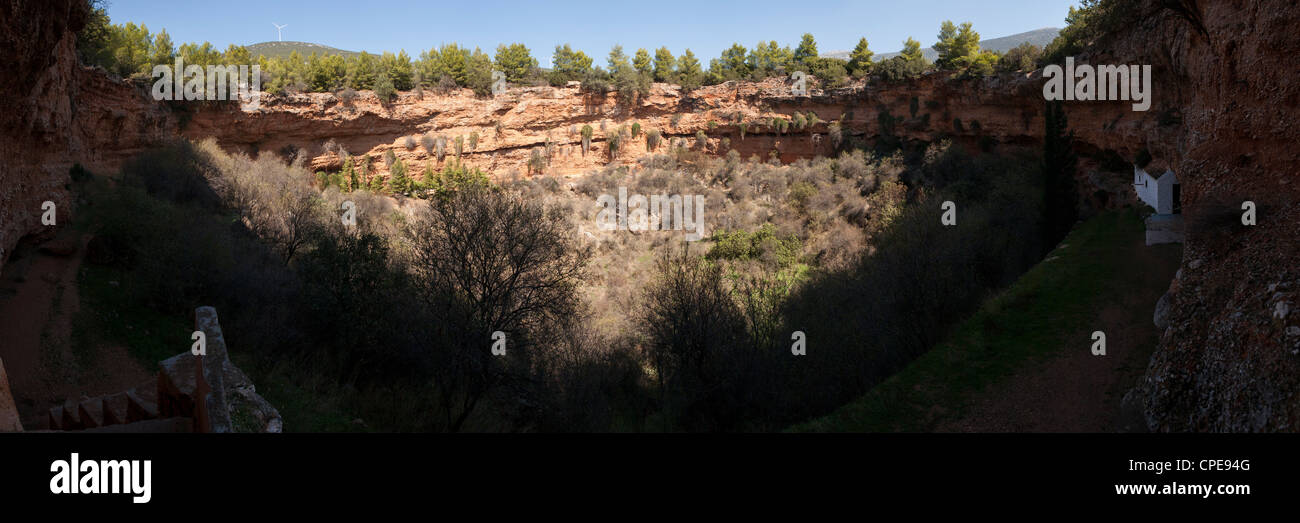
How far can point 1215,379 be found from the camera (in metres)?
7.11

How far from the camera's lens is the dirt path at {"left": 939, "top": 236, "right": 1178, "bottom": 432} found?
9461 mm

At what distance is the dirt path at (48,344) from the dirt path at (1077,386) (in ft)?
50.0

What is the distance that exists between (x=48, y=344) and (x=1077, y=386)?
61.8 feet

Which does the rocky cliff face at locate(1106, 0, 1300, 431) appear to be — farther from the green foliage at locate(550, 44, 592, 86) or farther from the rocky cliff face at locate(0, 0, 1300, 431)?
the green foliage at locate(550, 44, 592, 86)

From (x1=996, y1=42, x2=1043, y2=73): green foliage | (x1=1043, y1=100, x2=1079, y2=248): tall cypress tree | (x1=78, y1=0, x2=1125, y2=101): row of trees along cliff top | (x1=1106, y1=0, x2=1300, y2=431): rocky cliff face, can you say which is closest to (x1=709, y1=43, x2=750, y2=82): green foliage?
(x1=78, y1=0, x2=1125, y2=101): row of trees along cliff top

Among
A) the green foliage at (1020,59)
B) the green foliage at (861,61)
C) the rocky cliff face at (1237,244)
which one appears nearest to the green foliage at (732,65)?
the green foliage at (861,61)

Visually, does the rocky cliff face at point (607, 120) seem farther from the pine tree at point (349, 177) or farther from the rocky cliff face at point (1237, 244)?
the rocky cliff face at point (1237, 244)

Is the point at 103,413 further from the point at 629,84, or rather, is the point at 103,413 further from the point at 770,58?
the point at 770,58

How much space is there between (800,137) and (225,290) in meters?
31.9

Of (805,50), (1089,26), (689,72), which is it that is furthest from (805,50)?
(1089,26)

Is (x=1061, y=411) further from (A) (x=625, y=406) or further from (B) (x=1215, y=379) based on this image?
(A) (x=625, y=406)

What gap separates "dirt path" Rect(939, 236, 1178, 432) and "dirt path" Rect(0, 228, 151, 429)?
15.2 m
